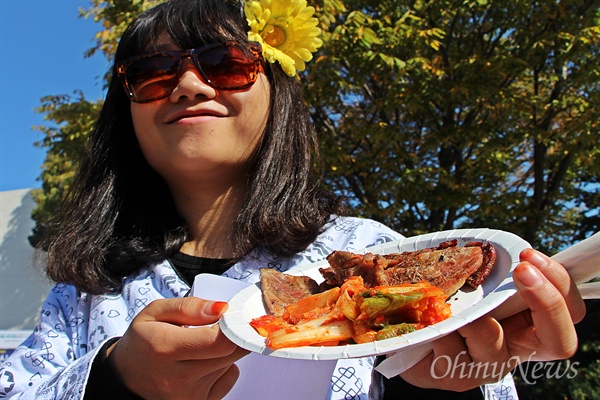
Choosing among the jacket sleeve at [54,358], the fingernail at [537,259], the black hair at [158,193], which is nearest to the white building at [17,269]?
the black hair at [158,193]

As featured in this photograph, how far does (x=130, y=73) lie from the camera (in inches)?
77.7

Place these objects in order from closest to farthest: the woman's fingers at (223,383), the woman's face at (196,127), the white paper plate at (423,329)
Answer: the white paper plate at (423,329), the woman's fingers at (223,383), the woman's face at (196,127)

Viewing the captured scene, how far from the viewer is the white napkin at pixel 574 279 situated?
1022mm

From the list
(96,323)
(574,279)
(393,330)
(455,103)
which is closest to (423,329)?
(393,330)

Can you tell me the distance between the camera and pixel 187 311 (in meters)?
1.21

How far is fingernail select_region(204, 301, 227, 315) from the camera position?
1.15m

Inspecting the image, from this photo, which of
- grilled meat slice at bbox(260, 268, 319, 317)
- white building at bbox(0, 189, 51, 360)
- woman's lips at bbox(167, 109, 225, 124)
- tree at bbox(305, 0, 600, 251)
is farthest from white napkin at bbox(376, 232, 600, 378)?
white building at bbox(0, 189, 51, 360)

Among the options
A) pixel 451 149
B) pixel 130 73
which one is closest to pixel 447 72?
pixel 451 149

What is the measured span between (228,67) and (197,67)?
0.11 m

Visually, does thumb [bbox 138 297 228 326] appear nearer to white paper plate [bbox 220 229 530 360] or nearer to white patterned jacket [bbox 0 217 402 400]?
white paper plate [bbox 220 229 530 360]

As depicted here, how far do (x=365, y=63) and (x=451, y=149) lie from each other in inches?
103

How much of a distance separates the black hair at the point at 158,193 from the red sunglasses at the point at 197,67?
79 mm

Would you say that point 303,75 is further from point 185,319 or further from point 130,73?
point 185,319

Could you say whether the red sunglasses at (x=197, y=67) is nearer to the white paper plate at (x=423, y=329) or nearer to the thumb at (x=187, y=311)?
the white paper plate at (x=423, y=329)
